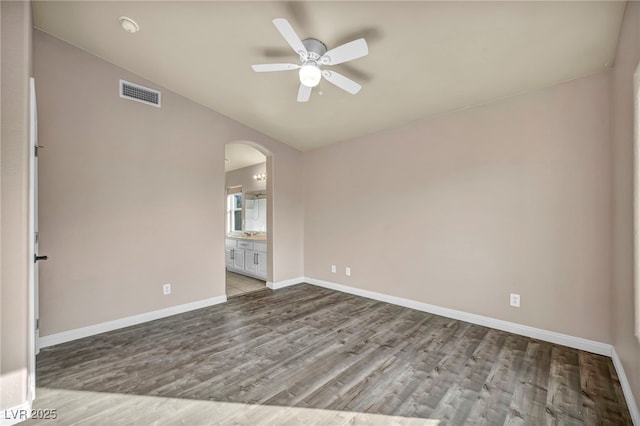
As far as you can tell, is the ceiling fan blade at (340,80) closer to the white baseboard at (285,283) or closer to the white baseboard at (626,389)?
the white baseboard at (626,389)

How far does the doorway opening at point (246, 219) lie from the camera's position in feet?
16.1

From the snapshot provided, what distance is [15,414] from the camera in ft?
5.34

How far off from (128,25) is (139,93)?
92 centimetres

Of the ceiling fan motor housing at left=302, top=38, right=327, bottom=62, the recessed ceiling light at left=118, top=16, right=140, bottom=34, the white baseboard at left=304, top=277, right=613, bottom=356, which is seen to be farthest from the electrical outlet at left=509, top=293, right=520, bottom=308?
the recessed ceiling light at left=118, top=16, right=140, bottom=34

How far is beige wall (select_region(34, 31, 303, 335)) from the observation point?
2701 mm

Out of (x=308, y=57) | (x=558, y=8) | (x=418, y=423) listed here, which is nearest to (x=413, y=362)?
(x=418, y=423)

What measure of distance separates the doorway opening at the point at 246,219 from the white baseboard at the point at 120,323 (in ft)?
1.76

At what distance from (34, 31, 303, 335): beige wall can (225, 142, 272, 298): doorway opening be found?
873 mm

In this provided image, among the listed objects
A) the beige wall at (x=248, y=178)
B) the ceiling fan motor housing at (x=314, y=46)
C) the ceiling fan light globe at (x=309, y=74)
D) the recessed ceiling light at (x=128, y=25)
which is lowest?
the beige wall at (x=248, y=178)

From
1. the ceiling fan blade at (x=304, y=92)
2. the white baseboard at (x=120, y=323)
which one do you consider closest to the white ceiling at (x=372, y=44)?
the ceiling fan blade at (x=304, y=92)

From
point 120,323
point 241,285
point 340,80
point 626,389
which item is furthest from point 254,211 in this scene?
point 626,389

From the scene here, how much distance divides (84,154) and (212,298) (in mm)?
2287

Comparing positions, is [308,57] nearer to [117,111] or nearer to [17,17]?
[17,17]

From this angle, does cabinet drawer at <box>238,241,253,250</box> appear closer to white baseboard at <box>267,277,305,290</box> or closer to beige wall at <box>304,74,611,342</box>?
white baseboard at <box>267,277,305,290</box>
